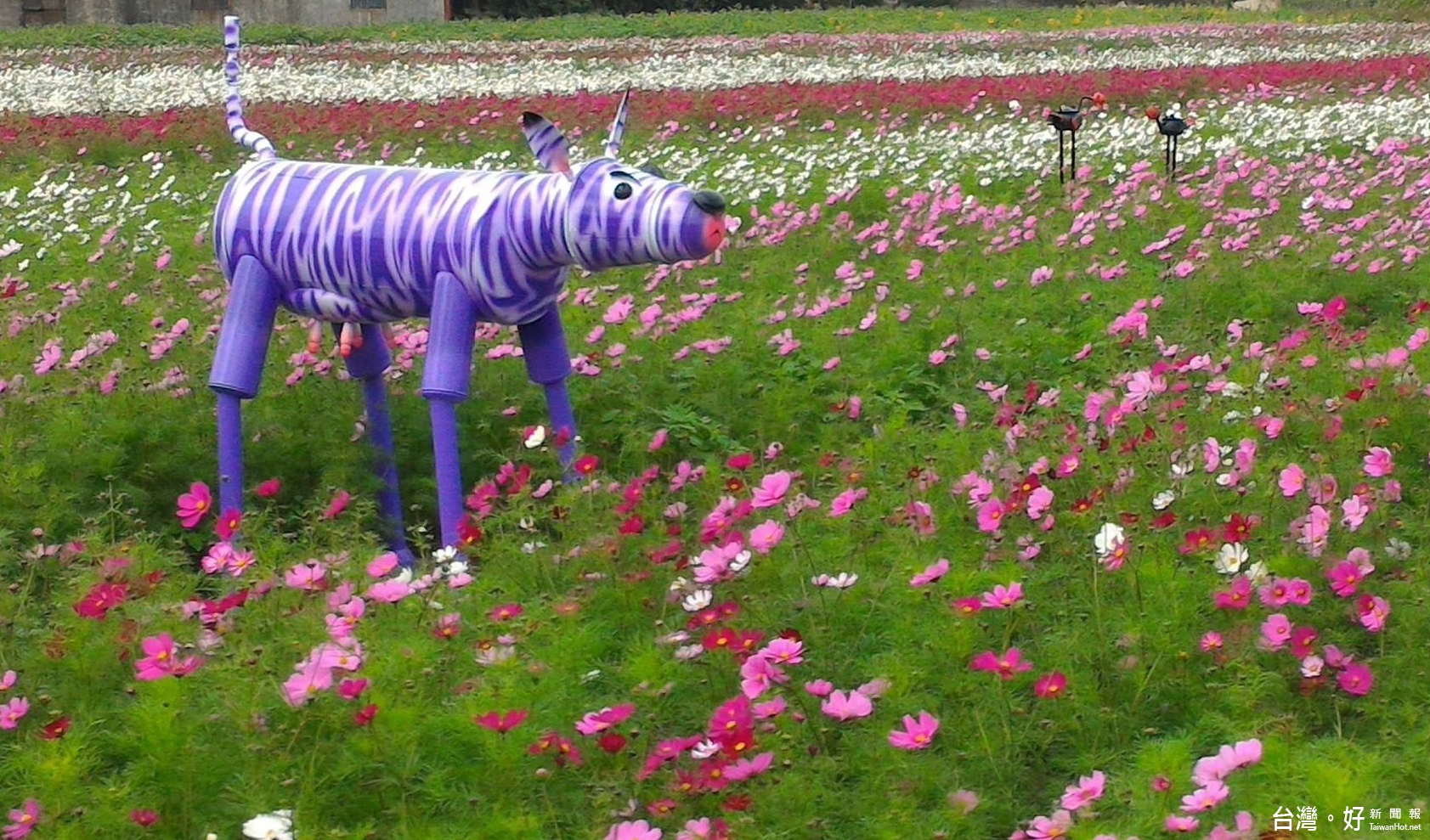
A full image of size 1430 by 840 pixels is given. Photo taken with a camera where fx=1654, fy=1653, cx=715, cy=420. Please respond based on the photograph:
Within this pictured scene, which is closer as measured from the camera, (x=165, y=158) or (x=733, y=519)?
(x=733, y=519)

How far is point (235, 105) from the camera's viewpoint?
4.77m

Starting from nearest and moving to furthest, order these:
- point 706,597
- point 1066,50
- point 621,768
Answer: point 621,768, point 706,597, point 1066,50

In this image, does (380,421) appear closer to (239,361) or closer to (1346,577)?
(239,361)

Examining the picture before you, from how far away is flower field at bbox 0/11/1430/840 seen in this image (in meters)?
2.73

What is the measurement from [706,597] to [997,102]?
396 inches

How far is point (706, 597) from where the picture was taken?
120 inches

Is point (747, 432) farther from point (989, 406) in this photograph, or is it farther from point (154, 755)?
point (154, 755)

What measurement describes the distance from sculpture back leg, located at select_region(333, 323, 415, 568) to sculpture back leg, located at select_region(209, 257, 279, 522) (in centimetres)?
26

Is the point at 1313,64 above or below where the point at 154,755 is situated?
above

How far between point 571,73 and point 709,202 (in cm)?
1407

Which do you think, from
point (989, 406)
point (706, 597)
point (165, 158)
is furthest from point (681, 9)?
point (706, 597)

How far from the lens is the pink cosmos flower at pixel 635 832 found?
7.79 feet

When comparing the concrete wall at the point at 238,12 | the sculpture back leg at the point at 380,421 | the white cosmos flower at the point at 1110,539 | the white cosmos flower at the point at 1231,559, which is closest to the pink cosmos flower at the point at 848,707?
the white cosmos flower at the point at 1110,539

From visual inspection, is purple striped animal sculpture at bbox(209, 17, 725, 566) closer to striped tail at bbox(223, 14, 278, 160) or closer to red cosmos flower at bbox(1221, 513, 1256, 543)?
striped tail at bbox(223, 14, 278, 160)
